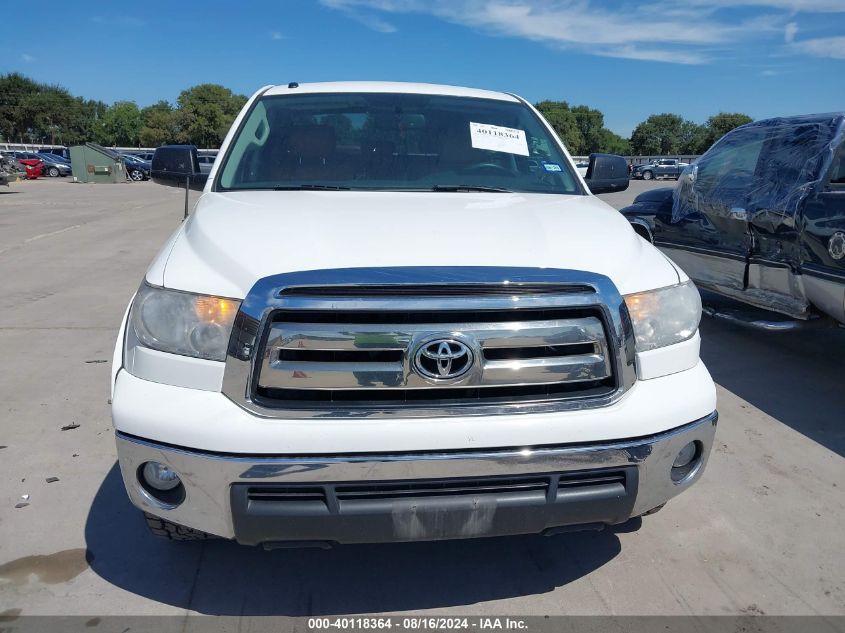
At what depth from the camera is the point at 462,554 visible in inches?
110

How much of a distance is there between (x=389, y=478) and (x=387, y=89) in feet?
8.77

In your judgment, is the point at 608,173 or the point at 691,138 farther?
the point at 691,138

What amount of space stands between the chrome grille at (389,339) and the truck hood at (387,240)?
94 mm

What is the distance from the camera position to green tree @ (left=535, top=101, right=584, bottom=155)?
100 meters

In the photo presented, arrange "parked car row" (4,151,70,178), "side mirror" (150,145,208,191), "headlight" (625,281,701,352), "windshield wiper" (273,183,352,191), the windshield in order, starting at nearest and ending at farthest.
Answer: "headlight" (625,281,701,352) → "windshield wiper" (273,183,352,191) → the windshield → "side mirror" (150,145,208,191) → "parked car row" (4,151,70,178)

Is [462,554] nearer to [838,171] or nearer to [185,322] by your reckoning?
[185,322]

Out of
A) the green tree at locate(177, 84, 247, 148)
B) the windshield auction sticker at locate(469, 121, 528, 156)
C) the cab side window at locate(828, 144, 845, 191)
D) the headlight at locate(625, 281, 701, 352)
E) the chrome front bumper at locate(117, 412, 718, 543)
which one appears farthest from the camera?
the green tree at locate(177, 84, 247, 148)

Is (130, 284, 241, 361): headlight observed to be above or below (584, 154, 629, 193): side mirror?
below

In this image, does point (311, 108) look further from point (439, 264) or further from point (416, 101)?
point (439, 264)

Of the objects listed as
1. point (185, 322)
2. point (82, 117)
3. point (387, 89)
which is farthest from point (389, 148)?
point (82, 117)

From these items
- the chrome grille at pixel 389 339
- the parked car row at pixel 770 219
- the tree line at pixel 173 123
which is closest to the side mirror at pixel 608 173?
the parked car row at pixel 770 219

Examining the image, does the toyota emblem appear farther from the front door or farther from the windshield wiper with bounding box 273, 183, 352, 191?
the front door

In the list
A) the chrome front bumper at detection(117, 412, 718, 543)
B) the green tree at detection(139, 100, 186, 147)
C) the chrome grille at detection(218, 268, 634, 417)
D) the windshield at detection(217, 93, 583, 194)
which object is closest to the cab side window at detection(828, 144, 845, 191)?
the windshield at detection(217, 93, 583, 194)

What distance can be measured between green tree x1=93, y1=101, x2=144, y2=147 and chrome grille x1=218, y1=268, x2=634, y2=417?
363 ft
